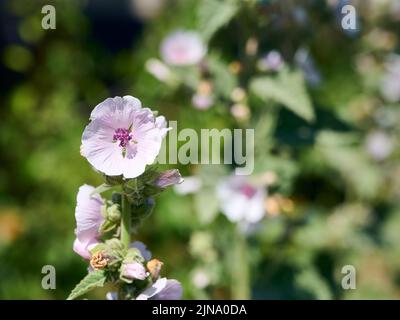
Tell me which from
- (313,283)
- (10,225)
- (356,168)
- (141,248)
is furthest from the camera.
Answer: (10,225)

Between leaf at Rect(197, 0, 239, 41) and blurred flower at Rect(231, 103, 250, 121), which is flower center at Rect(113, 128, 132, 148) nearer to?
leaf at Rect(197, 0, 239, 41)

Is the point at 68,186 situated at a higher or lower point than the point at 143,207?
higher

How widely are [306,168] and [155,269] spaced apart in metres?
1.66

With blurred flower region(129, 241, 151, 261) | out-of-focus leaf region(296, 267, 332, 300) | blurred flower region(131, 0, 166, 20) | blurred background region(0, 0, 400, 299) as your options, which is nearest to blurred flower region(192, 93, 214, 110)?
blurred background region(0, 0, 400, 299)

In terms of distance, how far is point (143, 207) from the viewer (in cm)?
108

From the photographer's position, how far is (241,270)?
172 centimetres

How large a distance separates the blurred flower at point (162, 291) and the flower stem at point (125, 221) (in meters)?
0.07

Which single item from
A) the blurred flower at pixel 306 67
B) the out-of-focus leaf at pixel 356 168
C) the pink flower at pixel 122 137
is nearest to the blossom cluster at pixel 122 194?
the pink flower at pixel 122 137

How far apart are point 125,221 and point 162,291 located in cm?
11

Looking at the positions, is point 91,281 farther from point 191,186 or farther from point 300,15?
point 300,15

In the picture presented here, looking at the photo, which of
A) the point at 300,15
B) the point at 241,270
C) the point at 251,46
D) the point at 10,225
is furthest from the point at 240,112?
the point at 10,225
